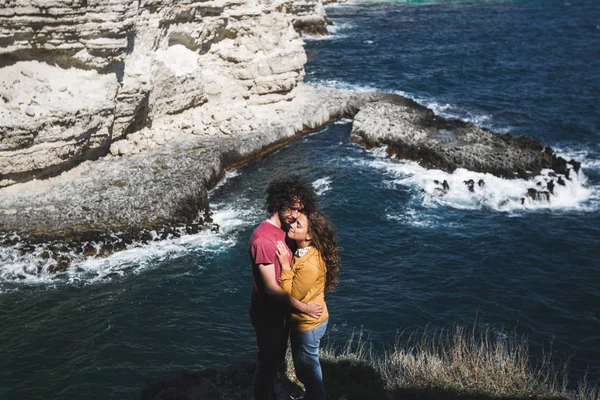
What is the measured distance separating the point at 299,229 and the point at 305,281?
0.71 m

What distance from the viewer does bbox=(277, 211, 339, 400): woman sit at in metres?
8.86

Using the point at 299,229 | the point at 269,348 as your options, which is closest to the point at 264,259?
the point at 299,229

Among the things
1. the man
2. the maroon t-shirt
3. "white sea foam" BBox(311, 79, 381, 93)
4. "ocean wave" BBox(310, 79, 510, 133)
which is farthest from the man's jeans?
"white sea foam" BBox(311, 79, 381, 93)

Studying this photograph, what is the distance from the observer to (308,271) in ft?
29.0

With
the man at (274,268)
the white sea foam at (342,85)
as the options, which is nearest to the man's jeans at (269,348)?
the man at (274,268)

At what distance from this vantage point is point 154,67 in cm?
2695

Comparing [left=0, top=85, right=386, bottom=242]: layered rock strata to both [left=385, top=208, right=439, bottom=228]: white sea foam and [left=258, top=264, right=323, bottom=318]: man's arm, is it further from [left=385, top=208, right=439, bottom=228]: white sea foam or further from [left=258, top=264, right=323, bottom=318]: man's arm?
[left=258, top=264, right=323, bottom=318]: man's arm

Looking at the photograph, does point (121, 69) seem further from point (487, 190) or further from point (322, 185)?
point (487, 190)

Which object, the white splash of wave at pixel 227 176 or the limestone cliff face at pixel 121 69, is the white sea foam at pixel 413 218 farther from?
the limestone cliff face at pixel 121 69

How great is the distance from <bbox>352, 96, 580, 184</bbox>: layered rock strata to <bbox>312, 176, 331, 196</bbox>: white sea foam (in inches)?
166

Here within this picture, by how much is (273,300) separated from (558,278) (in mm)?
15204

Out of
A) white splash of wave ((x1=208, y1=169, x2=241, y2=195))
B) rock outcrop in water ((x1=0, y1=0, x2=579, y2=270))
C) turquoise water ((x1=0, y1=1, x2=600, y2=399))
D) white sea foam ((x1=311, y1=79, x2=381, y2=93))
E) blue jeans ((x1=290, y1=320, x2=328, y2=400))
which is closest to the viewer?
blue jeans ((x1=290, y1=320, x2=328, y2=400))

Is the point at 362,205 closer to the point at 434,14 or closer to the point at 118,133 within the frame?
the point at 118,133

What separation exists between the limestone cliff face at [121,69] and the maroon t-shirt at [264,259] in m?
15.8
